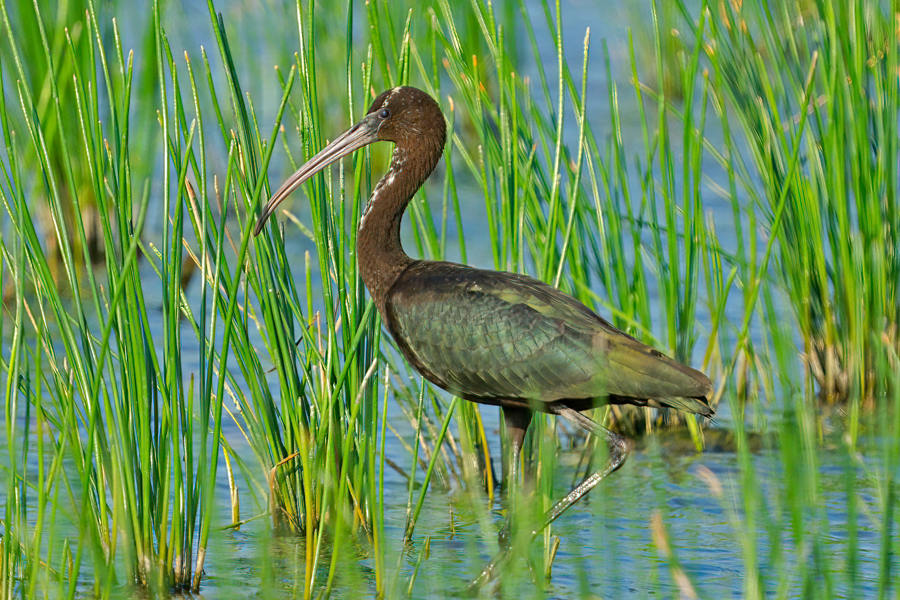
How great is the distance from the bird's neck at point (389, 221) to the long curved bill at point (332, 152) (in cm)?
14

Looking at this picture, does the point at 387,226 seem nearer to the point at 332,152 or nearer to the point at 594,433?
the point at 332,152

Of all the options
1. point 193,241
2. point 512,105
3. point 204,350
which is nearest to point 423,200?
point 512,105

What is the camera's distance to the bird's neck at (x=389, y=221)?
4160mm

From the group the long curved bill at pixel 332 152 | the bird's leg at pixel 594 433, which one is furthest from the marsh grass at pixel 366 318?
the bird's leg at pixel 594 433

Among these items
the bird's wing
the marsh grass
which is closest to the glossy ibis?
the bird's wing

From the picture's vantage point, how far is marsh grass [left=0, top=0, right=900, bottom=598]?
3.04 metres

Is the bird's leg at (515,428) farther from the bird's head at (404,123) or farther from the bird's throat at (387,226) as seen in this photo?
the bird's head at (404,123)

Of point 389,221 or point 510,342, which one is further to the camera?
point 389,221

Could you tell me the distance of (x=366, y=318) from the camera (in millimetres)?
3680

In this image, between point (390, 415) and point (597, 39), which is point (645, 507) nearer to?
point (390, 415)

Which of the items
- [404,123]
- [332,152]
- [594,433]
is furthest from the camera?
[404,123]


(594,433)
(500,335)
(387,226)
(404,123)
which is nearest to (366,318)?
(500,335)

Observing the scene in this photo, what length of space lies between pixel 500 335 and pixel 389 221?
0.53 meters

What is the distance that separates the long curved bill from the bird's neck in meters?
0.14
